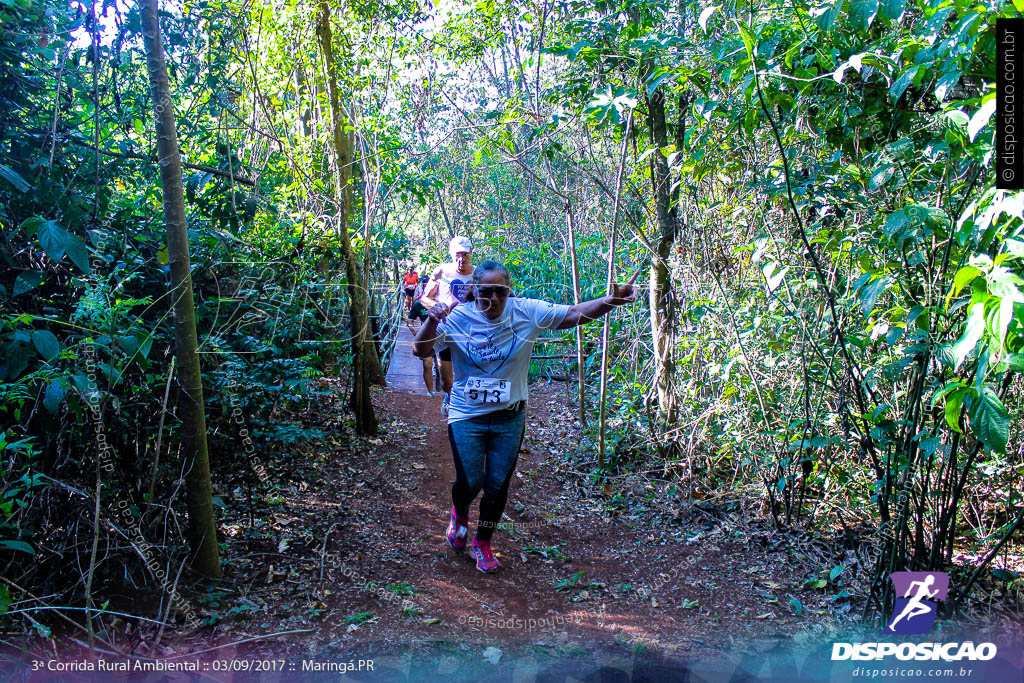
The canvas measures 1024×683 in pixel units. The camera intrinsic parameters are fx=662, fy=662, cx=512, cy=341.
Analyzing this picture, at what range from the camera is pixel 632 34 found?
4.89 m

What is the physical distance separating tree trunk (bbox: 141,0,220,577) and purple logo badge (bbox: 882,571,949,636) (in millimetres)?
3322

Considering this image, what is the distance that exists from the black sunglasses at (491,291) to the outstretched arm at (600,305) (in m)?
0.38

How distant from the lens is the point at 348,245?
5.97 metres

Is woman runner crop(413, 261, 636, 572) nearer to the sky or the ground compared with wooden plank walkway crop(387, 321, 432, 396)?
nearer to the sky

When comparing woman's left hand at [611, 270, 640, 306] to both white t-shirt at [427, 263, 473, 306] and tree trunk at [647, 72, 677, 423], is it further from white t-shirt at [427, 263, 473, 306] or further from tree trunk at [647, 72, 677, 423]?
white t-shirt at [427, 263, 473, 306]

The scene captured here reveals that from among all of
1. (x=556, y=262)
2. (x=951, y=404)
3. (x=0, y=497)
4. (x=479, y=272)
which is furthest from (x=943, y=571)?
(x=556, y=262)

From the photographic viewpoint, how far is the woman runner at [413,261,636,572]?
12.4 feet

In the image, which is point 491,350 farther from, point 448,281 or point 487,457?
point 448,281

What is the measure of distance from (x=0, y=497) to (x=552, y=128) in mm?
4342

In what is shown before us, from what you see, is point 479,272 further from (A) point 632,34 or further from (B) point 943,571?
(B) point 943,571

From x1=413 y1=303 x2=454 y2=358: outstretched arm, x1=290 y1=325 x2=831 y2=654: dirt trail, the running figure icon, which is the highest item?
x1=413 y1=303 x2=454 y2=358: outstretched arm

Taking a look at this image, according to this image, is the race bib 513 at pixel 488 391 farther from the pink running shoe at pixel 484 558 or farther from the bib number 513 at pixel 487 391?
the pink running shoe at pixel 484 558

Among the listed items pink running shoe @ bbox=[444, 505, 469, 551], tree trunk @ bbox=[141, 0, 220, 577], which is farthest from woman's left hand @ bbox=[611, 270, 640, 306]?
tree trunk @ bbox=[141, 0, 220, 577]

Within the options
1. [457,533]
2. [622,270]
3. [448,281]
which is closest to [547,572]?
[457,533]
